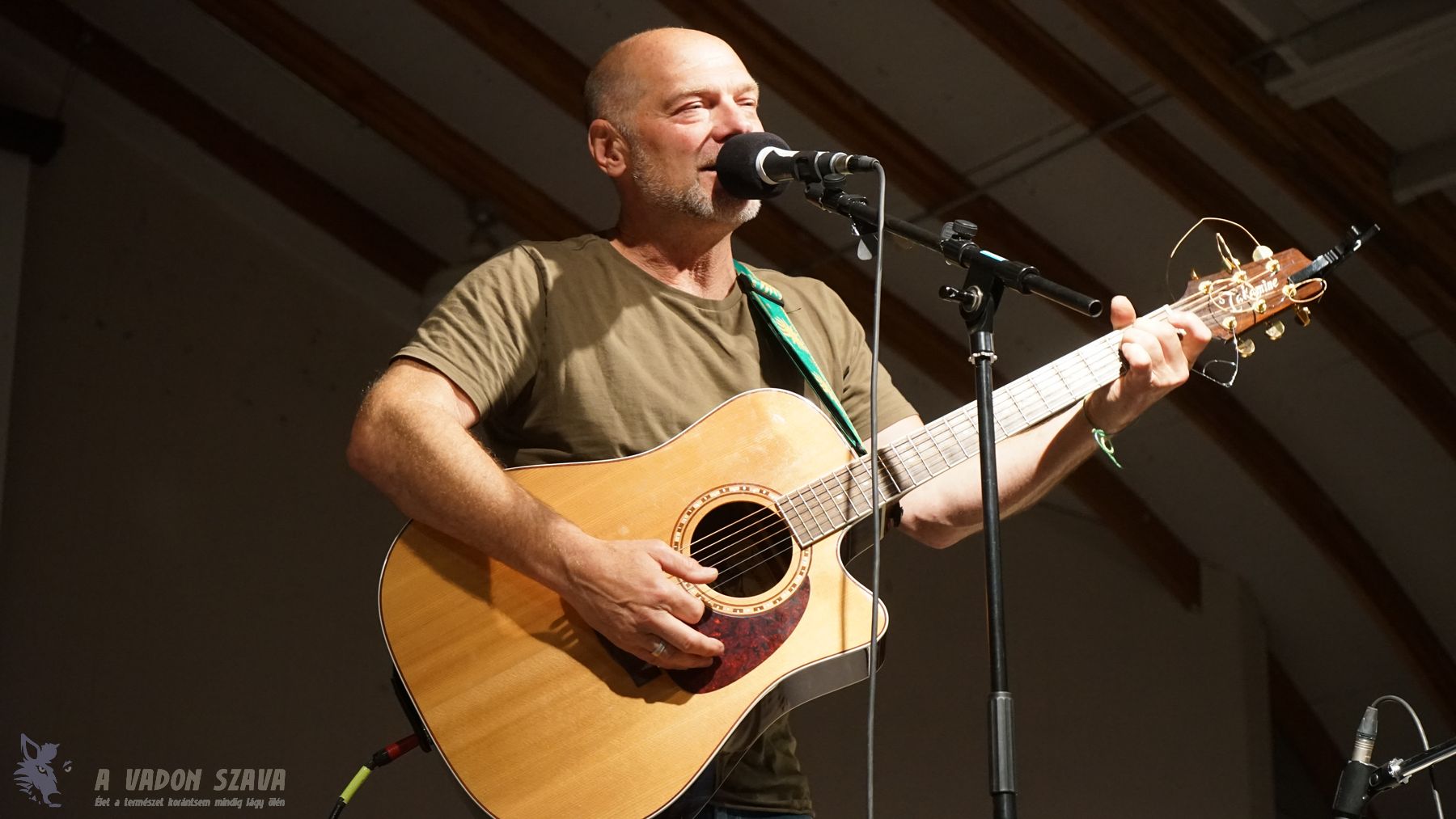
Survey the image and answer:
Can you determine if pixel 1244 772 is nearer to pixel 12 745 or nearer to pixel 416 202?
pixel 416 202

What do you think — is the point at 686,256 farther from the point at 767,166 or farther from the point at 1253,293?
the point at 1253,293

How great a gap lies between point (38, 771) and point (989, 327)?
4599 millimetres

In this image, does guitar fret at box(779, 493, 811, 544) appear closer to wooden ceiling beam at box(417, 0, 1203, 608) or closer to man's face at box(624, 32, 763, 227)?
man's face at box(624, 32, 763, 227)

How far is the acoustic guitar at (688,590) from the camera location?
221 cm

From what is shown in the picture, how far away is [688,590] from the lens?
90.4 inches

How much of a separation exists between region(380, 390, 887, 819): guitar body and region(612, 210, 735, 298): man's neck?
0.32 meters

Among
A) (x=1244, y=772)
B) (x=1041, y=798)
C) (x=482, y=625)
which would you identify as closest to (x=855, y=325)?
(x=482, y=625)

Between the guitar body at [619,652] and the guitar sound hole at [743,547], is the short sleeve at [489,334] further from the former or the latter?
the guitar sound hole at [743,547]

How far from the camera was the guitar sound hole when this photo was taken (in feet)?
7.87

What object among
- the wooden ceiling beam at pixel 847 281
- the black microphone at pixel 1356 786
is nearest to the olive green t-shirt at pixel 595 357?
the black microphone at pixel 1356 786

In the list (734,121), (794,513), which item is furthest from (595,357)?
(734,121)

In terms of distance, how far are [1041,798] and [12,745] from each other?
16.0 ft

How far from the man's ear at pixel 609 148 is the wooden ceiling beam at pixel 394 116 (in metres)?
3.34

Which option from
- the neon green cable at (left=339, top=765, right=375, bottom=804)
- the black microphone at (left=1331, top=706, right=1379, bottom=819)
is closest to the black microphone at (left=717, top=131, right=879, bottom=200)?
A: the neon green cable at (left=339, top=765, right=375, bottom=804)
